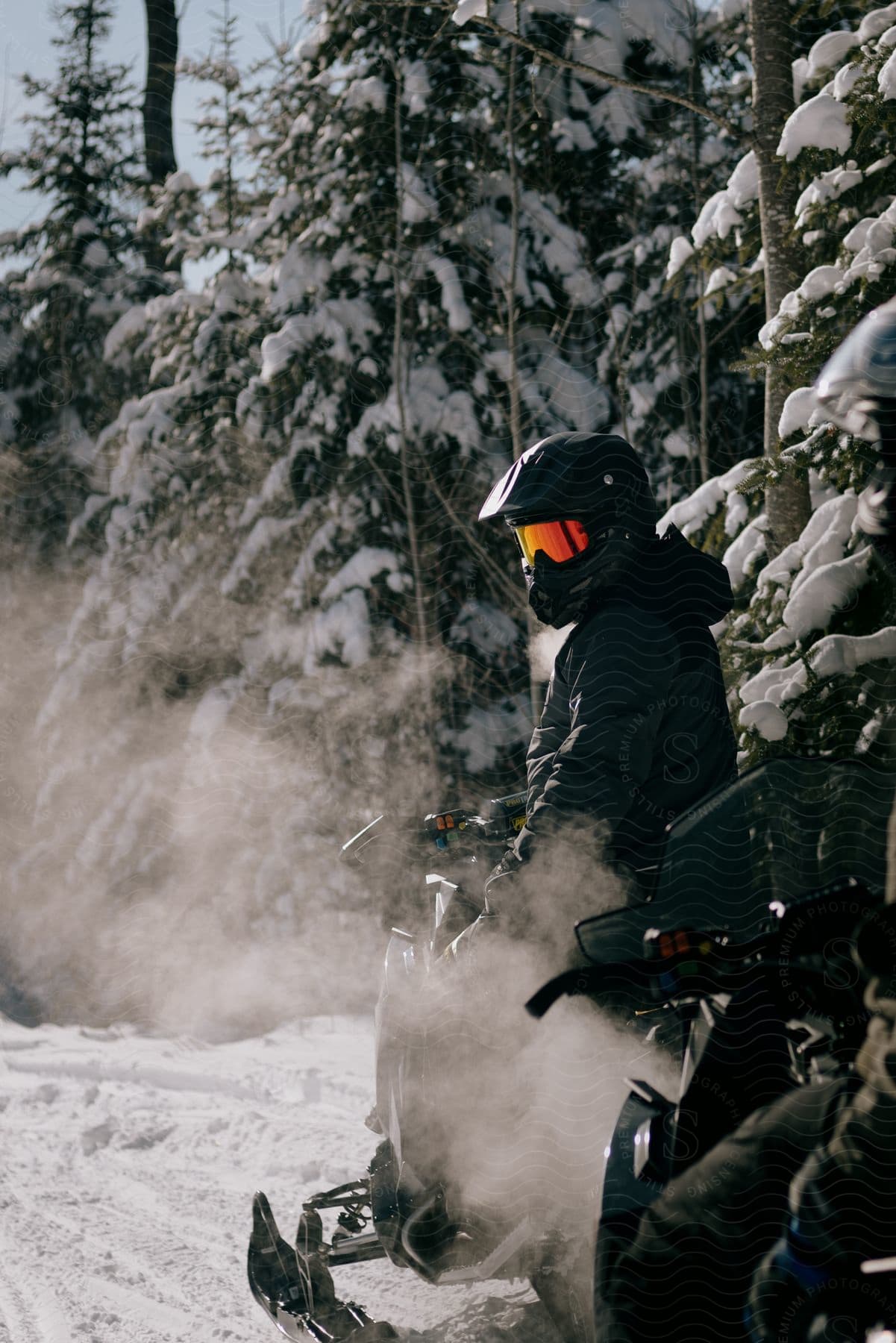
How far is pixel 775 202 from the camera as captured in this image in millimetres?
4355

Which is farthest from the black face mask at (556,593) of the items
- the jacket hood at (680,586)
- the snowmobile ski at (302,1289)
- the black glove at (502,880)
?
the snowmobile ski at (302,1289)

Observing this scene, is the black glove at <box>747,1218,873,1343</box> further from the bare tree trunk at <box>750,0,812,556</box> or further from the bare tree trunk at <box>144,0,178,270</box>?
the bare tree trunk at <box>144,0,178,270</box>

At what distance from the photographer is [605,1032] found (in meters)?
2.21

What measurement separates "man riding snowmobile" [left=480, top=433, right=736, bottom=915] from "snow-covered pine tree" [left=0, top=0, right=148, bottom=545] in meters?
11.4

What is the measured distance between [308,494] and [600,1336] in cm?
808

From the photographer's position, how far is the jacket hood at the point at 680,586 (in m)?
2.47

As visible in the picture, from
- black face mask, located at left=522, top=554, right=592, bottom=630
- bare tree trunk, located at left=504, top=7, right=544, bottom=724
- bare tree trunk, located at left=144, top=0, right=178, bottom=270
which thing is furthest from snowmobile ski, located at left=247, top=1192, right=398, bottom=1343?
bare tree trunk, located at left=144, top=0, right=178, bottom=270

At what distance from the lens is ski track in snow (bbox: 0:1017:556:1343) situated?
3.13 m

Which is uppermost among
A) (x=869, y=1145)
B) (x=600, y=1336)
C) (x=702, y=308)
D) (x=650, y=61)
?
(x=650, y=61)

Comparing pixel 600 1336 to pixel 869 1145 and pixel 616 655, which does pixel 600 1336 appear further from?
pixel 616 655

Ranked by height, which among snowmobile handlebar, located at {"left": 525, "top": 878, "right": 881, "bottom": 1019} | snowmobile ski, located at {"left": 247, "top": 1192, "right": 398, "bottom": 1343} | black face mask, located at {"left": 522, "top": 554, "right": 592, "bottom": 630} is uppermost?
black face mask, located at {"left": 522, "top": 554, "right": 592, "bottom": 630}

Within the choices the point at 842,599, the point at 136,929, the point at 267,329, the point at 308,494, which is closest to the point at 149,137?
the point at 267,329

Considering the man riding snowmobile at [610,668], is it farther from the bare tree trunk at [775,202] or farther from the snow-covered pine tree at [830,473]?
the bare tree trunk at [775,202]

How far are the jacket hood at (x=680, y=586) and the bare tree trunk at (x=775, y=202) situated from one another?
1.48 meters
